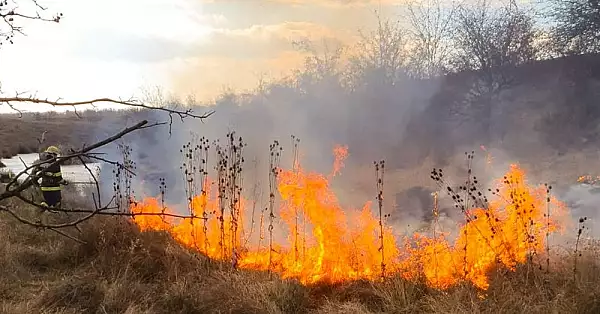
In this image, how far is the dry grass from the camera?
4.71m

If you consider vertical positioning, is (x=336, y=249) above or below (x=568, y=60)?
below

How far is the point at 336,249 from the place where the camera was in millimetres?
6340

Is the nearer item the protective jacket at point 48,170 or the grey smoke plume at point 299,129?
the protective jacket at point 48,170

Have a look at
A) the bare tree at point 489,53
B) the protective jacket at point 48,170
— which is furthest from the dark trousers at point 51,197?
the bare tree at point 489,53

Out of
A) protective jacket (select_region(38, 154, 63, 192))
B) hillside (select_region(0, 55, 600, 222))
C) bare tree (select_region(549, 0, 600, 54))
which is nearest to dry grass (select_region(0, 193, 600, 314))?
protective jacket (select_region(38, 154, 63, 192))

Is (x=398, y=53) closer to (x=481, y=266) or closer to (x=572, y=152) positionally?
(x=572, y=152)

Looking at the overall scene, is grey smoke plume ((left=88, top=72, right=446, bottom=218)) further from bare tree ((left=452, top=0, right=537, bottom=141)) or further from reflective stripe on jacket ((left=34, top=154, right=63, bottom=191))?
reflective stripe on jacket ((left=34, top=154, right=63, bottom=191))

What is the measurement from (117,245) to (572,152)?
1419 centimetres

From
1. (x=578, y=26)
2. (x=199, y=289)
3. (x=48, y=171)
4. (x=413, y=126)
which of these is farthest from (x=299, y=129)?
(x=48, y=171)

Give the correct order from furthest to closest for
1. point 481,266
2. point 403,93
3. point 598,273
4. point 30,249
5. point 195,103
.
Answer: point 403,93, point 195,103, point 30,249, point 481,266, point 598,273

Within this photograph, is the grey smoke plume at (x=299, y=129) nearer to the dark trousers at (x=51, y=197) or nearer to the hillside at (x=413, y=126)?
the hillside at (x=413, y=126)

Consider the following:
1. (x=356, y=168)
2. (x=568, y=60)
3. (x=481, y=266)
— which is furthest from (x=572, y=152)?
(x=481, y=266)

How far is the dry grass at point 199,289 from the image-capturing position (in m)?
4.71

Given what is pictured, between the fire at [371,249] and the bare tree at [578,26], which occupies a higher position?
the bare tree at [578,26]
